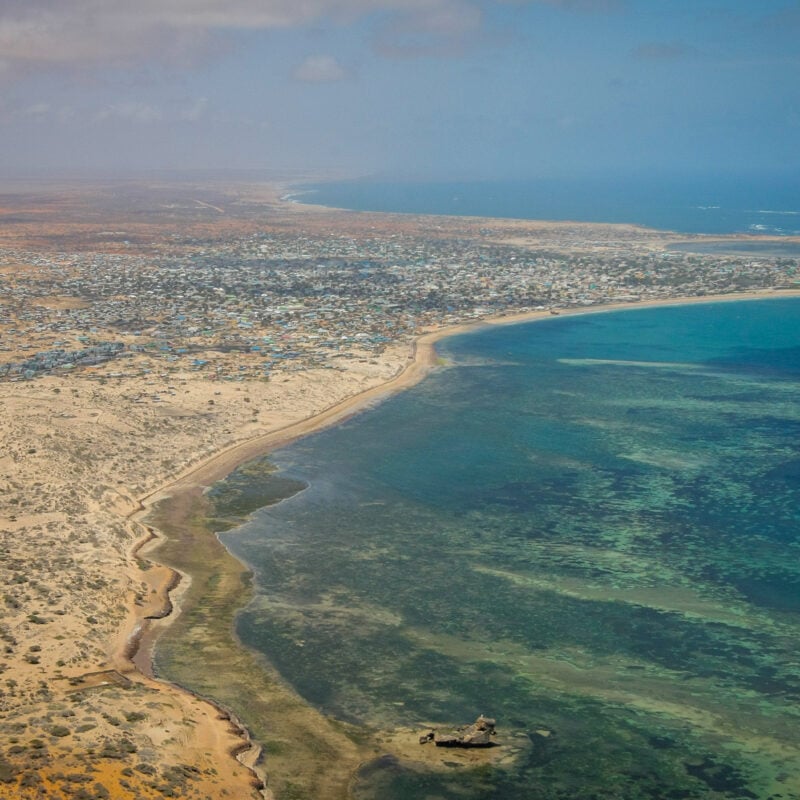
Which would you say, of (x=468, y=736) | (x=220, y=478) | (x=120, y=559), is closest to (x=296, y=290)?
(x=220, y=478)

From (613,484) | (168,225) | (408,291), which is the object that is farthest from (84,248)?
(613,484)

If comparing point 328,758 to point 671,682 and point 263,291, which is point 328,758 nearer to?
point 671,682

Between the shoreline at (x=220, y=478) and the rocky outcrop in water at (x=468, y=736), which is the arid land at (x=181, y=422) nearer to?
the shoreline at (x=220, y=478)

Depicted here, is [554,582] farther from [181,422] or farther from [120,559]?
[181,422]

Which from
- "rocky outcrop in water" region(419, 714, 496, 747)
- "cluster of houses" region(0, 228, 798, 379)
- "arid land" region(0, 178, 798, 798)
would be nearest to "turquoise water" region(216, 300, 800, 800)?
"rocky outcrop in water" region(419, 714, 496, 747)

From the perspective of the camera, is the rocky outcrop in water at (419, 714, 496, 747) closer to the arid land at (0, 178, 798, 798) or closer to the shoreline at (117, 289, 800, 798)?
the arid land at (0, 178, 798, 798)
